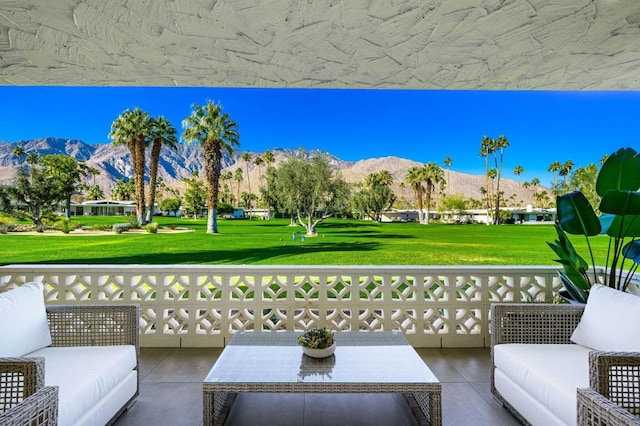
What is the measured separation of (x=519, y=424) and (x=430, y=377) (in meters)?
0.61

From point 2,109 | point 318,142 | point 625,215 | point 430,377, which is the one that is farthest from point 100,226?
point 625,215

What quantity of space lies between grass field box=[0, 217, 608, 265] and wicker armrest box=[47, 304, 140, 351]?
18.5 ft

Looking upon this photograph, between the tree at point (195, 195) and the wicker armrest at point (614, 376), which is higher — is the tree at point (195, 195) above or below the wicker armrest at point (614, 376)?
above

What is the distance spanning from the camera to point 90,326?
2152 millimetres

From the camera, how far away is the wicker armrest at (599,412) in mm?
1057

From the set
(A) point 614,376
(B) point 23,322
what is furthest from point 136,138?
(A) point 614,376

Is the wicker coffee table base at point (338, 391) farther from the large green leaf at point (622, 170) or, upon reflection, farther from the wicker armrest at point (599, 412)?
the large green leaf at point (622, 170)

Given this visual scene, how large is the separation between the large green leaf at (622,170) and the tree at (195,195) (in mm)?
7327

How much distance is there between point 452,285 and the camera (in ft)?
10.6

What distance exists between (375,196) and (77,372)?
28.6 feet

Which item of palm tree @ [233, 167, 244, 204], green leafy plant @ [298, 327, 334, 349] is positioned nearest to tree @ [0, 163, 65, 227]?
palm tree @ [233, 167, 244, 204]

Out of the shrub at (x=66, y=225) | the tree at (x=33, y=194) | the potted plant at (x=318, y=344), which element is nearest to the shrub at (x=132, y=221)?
the shrub at (x=66, y=225)

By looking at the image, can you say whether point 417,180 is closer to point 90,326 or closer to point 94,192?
point 94,192

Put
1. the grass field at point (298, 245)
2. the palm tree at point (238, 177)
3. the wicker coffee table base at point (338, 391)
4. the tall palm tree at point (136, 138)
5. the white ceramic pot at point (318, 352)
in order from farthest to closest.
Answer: the palm tree at point (238, 177)
the grass field at point (298, 245)
the tall palm tree at point (136, 138)
the white ceramic pot at point (318, 352)
the wicker coffee table base at point (338, 391)
